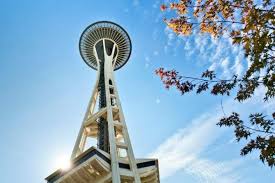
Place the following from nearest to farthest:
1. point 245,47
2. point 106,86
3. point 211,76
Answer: point 245,47
point 211,76
point 106,86

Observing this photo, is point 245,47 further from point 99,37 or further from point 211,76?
point 99,37

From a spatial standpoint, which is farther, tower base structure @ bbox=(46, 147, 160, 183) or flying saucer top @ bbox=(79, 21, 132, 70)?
flying saucer top @ bbox=(79, 21, 132, 70)

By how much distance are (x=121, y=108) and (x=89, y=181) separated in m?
9.01

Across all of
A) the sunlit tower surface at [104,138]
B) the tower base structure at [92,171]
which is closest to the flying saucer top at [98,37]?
the sunlit tower surface at [104,138]

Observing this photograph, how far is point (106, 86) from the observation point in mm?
39125

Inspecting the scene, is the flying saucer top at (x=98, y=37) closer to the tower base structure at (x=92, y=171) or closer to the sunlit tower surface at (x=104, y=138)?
the sunlit tower surface at (x=104, y=138)

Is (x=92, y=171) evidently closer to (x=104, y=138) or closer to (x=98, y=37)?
(x=104, y=138)

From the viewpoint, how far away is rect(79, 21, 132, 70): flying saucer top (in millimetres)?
52906

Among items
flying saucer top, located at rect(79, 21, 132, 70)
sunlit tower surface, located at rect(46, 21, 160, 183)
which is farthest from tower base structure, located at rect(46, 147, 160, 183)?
flying saucer top, located at rect(79, 21, 132, 70)

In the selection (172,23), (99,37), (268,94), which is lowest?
(268,94)

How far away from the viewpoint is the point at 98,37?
5303 centimetres

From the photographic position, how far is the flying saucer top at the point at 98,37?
52.9m

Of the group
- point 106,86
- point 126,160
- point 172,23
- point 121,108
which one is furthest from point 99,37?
point 172,23

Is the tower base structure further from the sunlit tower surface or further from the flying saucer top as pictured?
the flying saucer top
